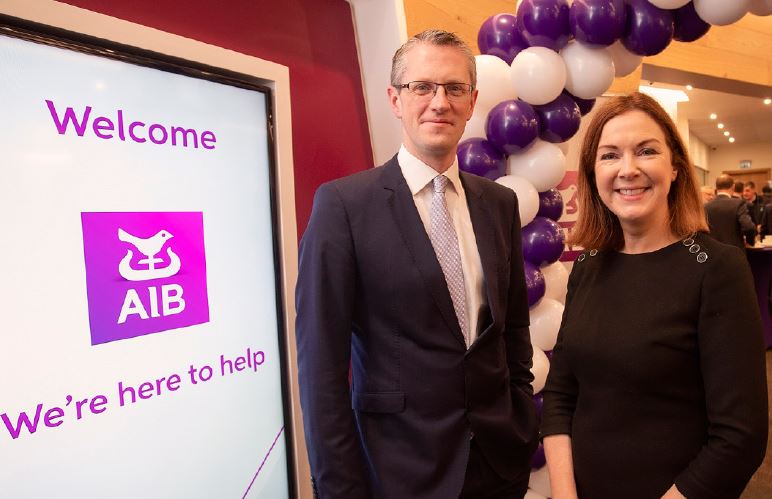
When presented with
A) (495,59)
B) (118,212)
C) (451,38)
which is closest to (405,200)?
(451,38)

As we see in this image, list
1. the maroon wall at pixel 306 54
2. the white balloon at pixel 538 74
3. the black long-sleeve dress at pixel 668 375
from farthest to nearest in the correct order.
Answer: the white balloon at pixel 538 74
the maroon wall at pixel 306 54
the black long-sleeve dress at pixel 668 375

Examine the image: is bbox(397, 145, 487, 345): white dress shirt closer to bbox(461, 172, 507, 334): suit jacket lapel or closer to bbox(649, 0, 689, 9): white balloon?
bbox(461, 172, 507, 334): suit jacket lapel

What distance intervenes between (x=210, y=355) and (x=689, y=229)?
1238mm

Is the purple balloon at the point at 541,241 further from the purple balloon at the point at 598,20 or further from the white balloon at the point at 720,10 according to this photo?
the white balloon at the point at 720,10

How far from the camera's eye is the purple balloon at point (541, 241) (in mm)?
2422

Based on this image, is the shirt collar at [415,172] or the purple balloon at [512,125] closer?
the shirt collar at [415,172]

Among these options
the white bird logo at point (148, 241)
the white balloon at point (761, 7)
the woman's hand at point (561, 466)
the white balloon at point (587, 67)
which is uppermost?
the white balloon at point (761, 7)

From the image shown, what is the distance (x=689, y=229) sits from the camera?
1.13 m

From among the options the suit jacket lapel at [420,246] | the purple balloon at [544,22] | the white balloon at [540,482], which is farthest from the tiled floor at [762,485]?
the suit jacket lapel at [420,246]

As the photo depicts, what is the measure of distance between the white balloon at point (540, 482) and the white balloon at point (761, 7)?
245 cm

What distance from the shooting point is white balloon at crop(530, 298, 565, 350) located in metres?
2.46

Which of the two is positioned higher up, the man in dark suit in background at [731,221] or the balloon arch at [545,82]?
the balloon arch at [545,82]

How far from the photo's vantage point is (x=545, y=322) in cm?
247

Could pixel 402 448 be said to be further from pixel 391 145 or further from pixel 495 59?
pixel 495 59
